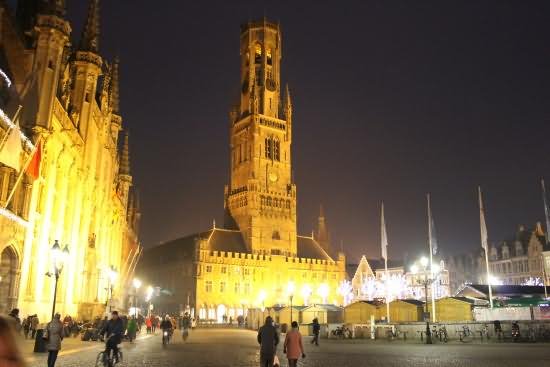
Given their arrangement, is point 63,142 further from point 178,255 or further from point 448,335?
point 178,255

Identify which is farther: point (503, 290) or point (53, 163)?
point (503, 290)

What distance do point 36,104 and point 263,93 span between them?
275 ft

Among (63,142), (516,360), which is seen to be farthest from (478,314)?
(63,142)

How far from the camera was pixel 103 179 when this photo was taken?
48.8m

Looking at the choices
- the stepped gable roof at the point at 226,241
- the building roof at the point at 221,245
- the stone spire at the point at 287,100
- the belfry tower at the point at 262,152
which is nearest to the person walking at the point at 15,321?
the building roof at the point at 221,245

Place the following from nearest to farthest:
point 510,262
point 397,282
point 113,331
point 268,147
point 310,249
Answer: point 113,331 → point 397,282 → point 510,262 → point 268,147 → point 310,249

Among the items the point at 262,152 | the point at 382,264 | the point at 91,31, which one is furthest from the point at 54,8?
the point at 382,264

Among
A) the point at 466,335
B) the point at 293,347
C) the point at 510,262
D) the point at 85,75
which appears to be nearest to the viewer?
the point at 293,347

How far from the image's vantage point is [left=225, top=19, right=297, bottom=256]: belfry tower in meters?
102

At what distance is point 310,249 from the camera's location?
4316 inches

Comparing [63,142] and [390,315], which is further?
[390,315]

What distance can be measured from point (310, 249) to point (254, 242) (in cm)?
1533

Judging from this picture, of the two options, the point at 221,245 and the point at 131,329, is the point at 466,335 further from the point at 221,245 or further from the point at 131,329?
the point at 221,245

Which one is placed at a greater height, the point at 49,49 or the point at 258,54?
the point at 258,54
